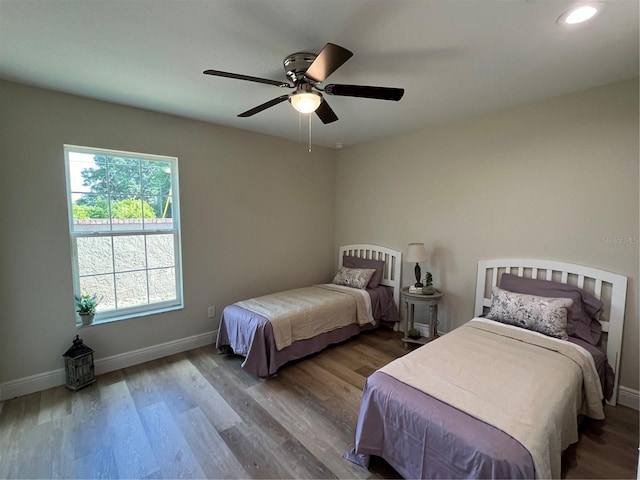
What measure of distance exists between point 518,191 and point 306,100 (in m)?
2.25

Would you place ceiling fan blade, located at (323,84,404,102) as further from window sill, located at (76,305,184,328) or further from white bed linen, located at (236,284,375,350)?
window sill, located at (76,305,184,328)

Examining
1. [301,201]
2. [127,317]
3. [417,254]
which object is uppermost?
[301,201]

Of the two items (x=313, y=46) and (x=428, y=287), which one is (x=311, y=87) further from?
(x=428, y=287)

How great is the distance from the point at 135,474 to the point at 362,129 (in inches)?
142

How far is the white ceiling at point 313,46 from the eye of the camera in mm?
1477

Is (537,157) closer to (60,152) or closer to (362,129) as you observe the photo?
(362,129)

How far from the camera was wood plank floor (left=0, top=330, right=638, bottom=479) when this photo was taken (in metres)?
1.73

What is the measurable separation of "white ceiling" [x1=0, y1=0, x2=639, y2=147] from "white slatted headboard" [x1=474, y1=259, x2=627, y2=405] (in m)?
1.49

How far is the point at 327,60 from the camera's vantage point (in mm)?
1505

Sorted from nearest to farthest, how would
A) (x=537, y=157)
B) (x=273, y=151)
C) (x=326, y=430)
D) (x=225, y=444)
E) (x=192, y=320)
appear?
(x=225, y=444) < (x=326, y=430) < (x=537, y=157) < (x=192, y=320) < (x=273, y=151)

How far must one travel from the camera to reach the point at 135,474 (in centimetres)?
169

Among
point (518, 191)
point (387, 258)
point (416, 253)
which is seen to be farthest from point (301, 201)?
point (518, 191)

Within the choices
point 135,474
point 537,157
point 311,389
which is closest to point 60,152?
point 135,474

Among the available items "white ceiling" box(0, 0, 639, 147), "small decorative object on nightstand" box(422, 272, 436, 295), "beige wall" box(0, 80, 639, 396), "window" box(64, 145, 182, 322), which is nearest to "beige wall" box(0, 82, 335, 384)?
"beige wall" box(0, 80, 639, 396)
